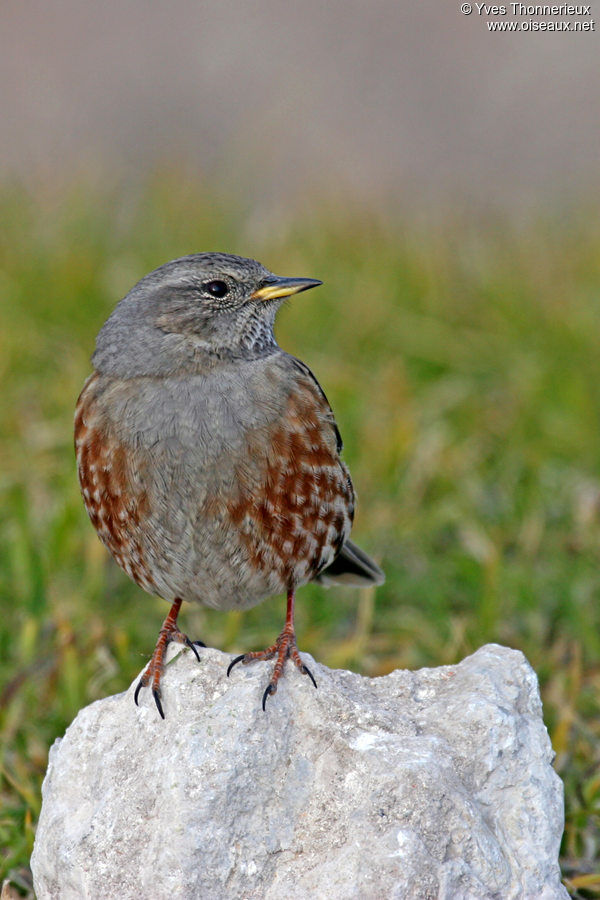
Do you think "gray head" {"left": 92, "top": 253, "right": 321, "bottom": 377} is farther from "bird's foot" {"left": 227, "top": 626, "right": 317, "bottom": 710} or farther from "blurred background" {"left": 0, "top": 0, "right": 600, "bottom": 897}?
"blurred background" {"left": 0, "top": 0, "right": 600, "bottom": 897}

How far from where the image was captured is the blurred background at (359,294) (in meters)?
6.44

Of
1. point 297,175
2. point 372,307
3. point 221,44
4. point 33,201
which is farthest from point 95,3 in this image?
point 372,307

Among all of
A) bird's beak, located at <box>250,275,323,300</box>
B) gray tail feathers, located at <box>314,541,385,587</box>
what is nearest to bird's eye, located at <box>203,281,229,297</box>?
bird's beak, located at <box>250,275,323,300</box>

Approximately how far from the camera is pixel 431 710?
4.43m

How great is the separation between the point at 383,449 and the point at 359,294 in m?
2.39

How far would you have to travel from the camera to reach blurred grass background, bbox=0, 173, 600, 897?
6086mm

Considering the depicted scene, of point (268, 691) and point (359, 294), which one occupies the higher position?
point (359, 294)

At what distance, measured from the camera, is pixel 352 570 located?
224 inches

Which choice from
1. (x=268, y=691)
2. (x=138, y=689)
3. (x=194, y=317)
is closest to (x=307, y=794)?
(x=268, y=691)

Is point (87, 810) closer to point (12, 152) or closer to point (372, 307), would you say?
point (372, 307)

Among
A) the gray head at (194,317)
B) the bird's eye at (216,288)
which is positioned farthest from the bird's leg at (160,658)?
the bird's eye at (216,288)

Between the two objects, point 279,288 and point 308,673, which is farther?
point 279,288

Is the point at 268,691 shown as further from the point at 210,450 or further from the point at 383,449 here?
the point at 383,449

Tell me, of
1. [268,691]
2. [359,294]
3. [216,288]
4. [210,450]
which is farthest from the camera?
[359,294]
